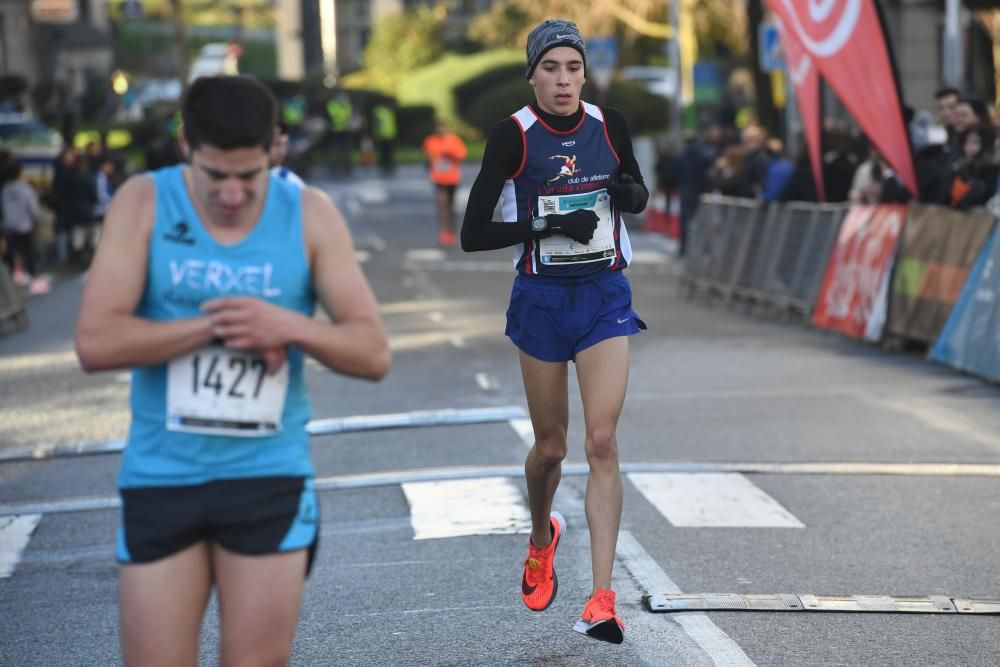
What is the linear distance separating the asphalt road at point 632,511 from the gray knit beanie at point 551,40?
191cm

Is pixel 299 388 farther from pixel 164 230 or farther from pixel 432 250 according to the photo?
pixel 432 250

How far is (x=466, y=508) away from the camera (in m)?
8.52

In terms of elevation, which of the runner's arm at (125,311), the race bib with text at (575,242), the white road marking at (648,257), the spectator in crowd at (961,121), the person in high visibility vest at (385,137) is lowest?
the person in high visibility vest at (385,137)

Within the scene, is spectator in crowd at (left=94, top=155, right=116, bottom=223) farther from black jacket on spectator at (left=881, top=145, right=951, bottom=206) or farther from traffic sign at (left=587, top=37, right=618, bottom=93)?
black jacket on spectator at (left=881, top=145, right=951, bottom=206)

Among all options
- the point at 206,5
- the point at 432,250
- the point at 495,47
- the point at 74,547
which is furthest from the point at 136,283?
the point at 206,5

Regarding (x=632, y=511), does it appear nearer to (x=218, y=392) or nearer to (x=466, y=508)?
(x=466, y=508)

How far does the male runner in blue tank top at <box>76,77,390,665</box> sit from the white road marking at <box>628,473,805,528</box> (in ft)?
14.3

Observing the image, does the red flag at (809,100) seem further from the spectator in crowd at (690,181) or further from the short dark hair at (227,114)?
the short dark hair at (227,114)

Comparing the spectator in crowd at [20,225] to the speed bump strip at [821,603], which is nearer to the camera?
the speed bump strip at [821,603]

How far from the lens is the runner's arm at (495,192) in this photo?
6.02 metres

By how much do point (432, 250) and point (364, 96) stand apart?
106 feet

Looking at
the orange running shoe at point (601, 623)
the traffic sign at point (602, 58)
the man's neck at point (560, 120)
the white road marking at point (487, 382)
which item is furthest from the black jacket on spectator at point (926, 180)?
the traffic sign at point (602, 58)

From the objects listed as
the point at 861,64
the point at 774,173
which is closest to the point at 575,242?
the point at 861,64

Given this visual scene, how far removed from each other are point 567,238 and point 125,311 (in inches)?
95.6
